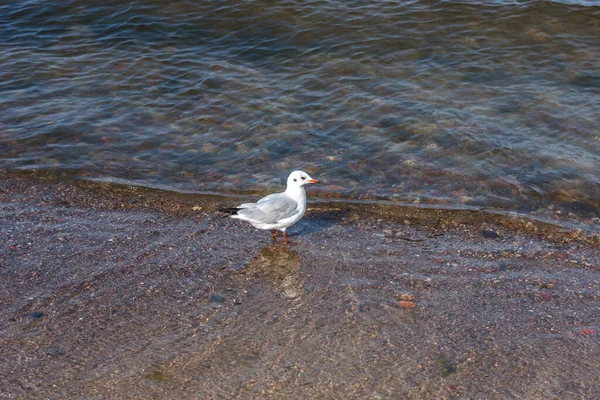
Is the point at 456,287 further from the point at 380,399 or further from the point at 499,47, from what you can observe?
the point at 499,47

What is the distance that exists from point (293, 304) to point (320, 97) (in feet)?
20.0

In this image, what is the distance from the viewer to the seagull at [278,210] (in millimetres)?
8383

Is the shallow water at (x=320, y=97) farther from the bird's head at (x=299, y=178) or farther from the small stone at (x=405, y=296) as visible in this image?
the small stone at (x=405, y=296)

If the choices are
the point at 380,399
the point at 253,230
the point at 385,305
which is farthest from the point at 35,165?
the point at 380,399

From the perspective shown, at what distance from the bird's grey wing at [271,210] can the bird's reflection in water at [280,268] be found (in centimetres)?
39

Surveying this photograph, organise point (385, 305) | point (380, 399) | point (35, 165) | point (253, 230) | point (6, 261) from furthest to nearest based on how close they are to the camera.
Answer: point (35, 165)
point (253, 230)
point (6, 261)
point (385, 305)
point (380, 399)

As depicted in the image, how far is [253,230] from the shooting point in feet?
29.8

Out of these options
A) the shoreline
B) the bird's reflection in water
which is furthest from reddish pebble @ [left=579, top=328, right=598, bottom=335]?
the bird's reflection in water

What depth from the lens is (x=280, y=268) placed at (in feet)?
26.7

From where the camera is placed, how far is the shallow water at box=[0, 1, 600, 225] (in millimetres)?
10430

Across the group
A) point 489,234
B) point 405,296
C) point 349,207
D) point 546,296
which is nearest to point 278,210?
point 349,207

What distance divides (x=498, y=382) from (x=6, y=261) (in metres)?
5.46

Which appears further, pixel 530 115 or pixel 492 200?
pixel 530 115

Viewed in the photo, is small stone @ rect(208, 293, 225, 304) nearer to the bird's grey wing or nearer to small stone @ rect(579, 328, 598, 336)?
the bird's grey wing
